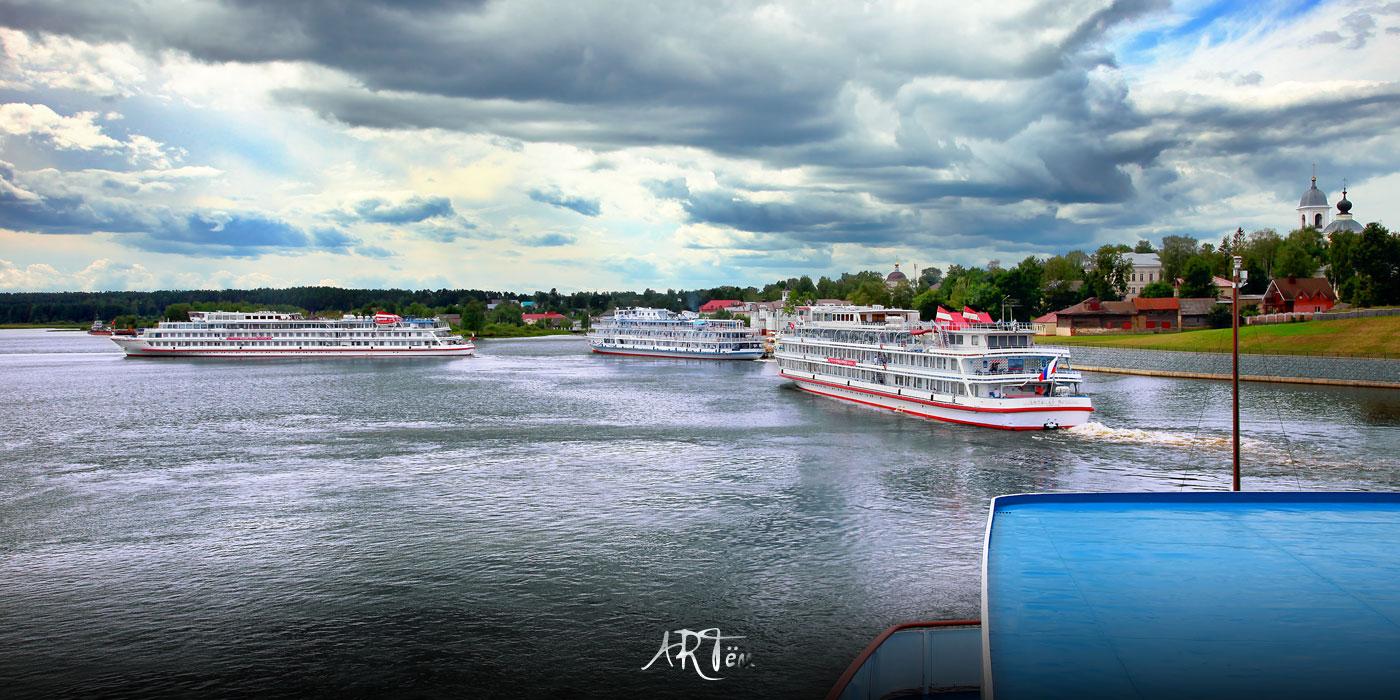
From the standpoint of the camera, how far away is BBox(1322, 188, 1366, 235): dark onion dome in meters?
157

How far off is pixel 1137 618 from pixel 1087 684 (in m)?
2.98

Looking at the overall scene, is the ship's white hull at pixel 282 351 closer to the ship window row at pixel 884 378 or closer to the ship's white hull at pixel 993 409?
the ship window row at pixel 884 378

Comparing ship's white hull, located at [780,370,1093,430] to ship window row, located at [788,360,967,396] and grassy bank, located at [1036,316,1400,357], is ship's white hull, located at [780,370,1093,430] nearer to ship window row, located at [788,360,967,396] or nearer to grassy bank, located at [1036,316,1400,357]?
ship window row, located at [788,360,967,396]

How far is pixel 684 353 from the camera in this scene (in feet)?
443

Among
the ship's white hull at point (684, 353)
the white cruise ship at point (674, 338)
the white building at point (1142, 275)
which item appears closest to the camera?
the ship's white hull at point (684, 353)

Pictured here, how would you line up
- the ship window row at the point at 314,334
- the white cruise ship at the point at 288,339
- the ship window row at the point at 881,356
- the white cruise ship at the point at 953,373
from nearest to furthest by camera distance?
the white cruise ship at the point at 953,373 → the ship window row at the point at 881,356 → the white cruise ship at the point at 288,339 → the ship window row at the point at 314,334

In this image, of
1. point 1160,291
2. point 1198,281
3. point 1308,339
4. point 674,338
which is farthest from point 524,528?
point 1160,291

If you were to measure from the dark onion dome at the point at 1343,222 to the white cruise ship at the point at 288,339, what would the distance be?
166 meters

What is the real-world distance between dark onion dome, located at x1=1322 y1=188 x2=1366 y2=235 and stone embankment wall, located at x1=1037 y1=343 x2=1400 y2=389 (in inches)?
3571
